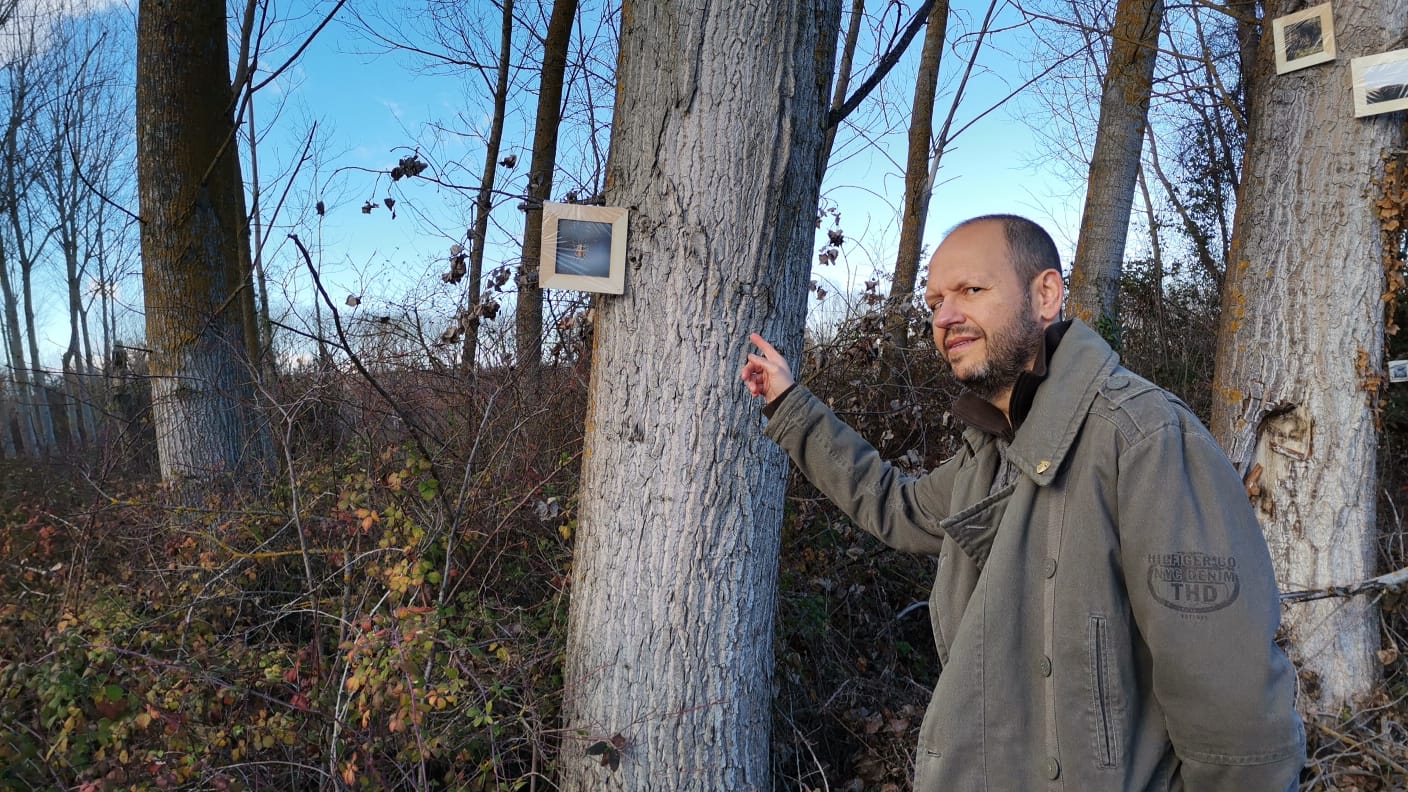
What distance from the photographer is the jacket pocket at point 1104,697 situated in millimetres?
1494

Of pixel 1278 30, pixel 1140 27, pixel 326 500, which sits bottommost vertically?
pixel 326 500

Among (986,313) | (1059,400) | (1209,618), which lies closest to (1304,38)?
(986,313)

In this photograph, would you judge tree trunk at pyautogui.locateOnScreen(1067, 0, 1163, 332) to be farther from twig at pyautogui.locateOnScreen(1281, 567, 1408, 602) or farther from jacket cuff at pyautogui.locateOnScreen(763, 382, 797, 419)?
jacket cuff at pyautogui.locateOnScreen(763, 382, 797, 419)

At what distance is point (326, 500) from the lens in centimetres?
451

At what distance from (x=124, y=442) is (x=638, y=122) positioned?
14.1ft

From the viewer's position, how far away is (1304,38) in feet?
13.0

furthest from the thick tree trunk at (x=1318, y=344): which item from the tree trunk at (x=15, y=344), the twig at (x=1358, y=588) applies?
the tree trunk at (x=15, y=344)

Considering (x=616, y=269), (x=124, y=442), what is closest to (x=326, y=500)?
(x=124, y=442)

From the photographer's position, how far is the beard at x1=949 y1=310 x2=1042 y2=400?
176 cm

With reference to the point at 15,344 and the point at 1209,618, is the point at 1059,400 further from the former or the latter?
the point at 15,344

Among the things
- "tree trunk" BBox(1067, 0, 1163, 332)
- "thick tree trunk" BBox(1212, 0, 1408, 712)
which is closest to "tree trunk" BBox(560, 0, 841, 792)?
"thick tree trunk" BBox(1212, 0, 1408, 712)

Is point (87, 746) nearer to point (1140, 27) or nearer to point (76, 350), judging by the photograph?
point (1140, 27)

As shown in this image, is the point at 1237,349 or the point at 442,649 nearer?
the point at 442,649

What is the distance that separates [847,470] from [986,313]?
72 centimetres
